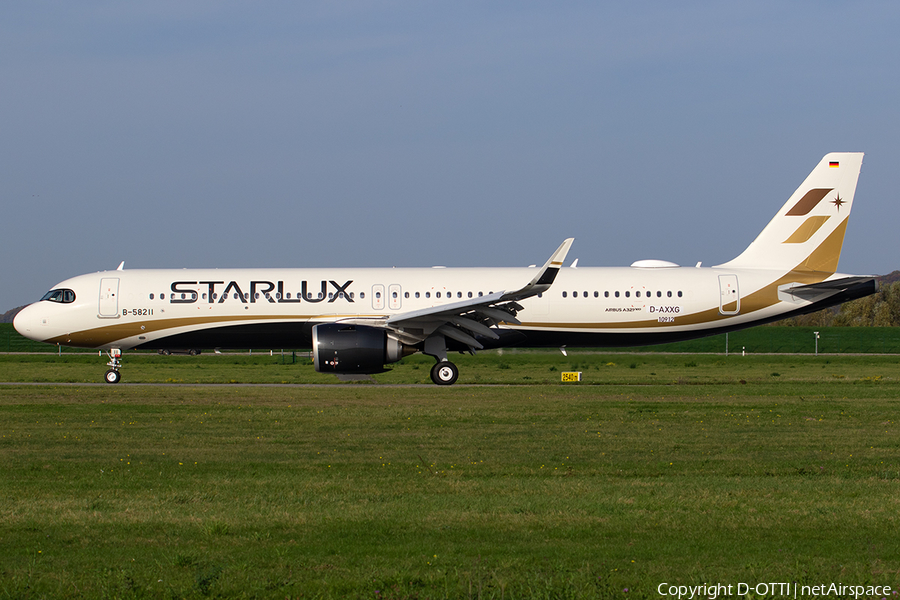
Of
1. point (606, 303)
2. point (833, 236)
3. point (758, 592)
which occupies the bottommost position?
point (758, 592)

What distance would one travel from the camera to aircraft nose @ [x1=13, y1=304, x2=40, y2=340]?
27.4 metres

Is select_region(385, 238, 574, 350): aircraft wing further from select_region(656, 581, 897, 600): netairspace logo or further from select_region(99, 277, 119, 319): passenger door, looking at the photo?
select_region(656, 581, 897, 600): netairspace logo

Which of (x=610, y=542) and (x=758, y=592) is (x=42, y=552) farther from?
(x=758, y=592)

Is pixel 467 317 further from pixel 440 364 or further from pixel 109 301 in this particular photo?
pixel 109 301

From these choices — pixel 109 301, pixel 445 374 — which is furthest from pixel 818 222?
pixel 109 301

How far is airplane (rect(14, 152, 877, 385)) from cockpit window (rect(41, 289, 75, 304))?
4cm

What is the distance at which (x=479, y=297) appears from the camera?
2570 cm

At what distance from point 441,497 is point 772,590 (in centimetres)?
383

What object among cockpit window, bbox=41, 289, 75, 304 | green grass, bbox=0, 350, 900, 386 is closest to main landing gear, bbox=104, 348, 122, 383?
green grass, bbox=0, 350, 900, 386

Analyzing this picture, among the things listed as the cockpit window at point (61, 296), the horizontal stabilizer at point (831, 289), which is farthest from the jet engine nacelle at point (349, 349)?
the horizontal stabilizer at point (831, 289)

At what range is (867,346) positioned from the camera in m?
55.0

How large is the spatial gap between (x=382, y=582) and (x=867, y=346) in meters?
55.7

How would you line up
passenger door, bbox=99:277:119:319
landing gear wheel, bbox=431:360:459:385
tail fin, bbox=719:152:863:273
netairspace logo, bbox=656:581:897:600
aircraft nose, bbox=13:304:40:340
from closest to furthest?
netairspace logo, bbox=656:581:897:600 → landing gear wheel, bbox=431:360:459:385 → passenger door, bbox=99:277:119:319 → tail fin, bbox=719:152:863:273 → aircraft nose, bbox=13:304:40:340

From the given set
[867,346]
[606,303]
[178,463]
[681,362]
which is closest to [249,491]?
[178,463]
